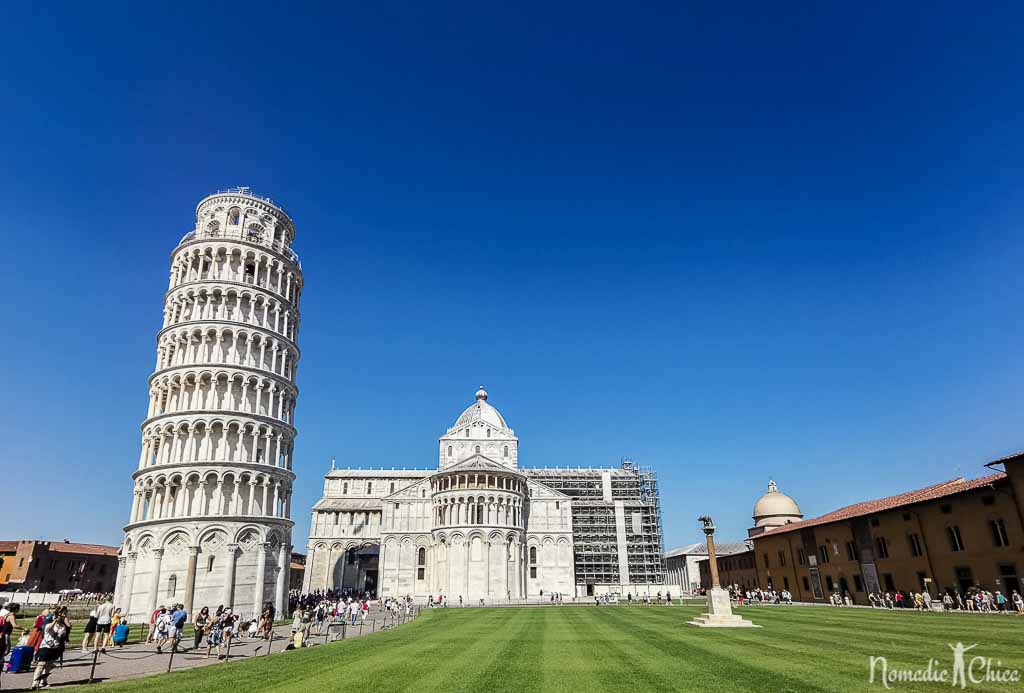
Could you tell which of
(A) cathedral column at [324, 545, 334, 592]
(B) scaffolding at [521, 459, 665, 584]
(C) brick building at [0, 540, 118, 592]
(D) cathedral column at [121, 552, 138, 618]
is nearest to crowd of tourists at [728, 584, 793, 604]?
(B) scaffolding at [521, 459, 665, 584]

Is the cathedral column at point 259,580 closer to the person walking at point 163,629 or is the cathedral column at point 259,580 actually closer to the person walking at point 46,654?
the person walking at point 163,629

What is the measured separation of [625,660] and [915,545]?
34520 millimetres

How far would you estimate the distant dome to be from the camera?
7344 cm

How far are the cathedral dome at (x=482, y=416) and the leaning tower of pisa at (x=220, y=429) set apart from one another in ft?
131

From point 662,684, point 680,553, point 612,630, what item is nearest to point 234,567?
point 612,630

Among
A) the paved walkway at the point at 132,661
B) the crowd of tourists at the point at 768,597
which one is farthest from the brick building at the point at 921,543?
the paved walkway at the point at 132,661

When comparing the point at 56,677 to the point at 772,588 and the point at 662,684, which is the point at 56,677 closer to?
the point at 662,684

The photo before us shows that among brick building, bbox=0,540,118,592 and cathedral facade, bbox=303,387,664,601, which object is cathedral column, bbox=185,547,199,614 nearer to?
cathedral facade, bbox=303,387,664,601

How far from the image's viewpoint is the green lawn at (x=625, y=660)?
512 inches

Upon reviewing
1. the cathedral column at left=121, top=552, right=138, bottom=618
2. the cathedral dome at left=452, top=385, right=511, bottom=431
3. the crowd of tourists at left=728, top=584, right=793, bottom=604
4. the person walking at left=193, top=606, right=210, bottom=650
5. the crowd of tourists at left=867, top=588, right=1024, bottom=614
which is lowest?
the crowd of tourists at left=728, top=584, right=793, bottom=604

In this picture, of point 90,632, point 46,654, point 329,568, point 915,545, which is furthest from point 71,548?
point 915,545

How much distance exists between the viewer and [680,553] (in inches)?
3866

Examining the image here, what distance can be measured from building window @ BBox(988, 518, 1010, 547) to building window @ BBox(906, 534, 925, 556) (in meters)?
6.08

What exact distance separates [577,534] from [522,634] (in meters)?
59.1
